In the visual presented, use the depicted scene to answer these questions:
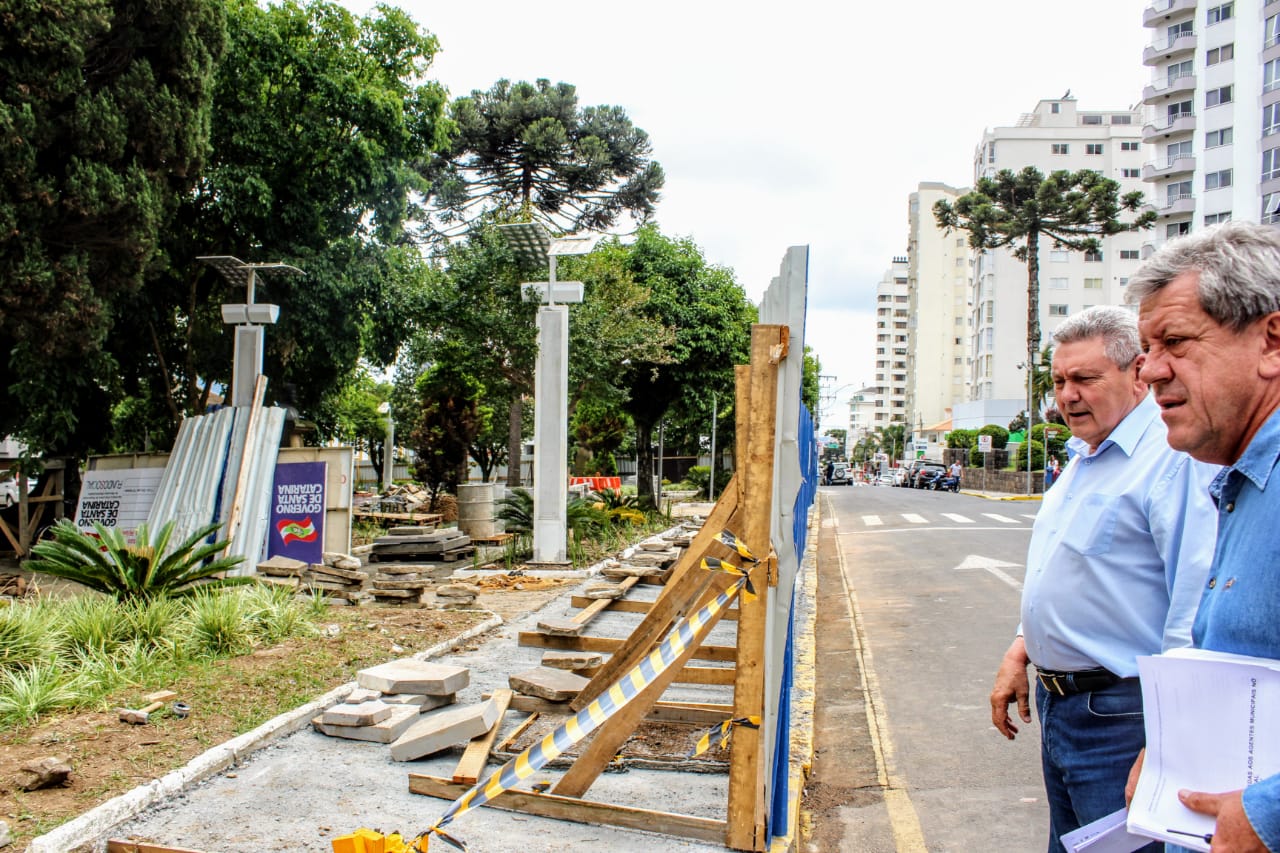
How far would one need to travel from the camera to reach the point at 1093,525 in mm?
2533

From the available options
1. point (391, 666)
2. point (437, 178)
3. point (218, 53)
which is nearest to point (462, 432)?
point (437, 178)

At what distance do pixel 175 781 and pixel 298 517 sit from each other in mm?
8276

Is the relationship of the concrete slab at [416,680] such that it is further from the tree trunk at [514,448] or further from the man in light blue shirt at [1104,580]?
the tree trunk at [514,448]

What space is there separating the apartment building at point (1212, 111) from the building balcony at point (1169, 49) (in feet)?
0.20

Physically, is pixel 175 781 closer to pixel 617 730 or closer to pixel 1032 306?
pixel 617 730

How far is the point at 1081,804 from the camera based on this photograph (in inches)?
97.7

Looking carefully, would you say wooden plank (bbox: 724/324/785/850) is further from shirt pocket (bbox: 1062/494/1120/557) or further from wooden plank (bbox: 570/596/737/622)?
wooden plank (bbox: 570/596/737/622)

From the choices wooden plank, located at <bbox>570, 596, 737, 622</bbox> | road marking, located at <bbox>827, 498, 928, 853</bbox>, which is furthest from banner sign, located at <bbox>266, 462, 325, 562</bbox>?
road marking, located at <bbox>827, 498, 928, 853</bbox>

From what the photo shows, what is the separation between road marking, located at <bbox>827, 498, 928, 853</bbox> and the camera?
4371 mm

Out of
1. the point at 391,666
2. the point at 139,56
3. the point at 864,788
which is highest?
the point at 139,56

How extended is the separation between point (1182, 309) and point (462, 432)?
24.4m

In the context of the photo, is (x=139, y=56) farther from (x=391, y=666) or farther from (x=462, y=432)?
(x=462, y=432)

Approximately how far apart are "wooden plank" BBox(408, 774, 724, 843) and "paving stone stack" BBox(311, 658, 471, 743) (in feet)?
2.88

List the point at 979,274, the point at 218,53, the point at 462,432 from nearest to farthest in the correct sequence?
the point at 218,53 → the point at 462,432 → the point at 979,274
